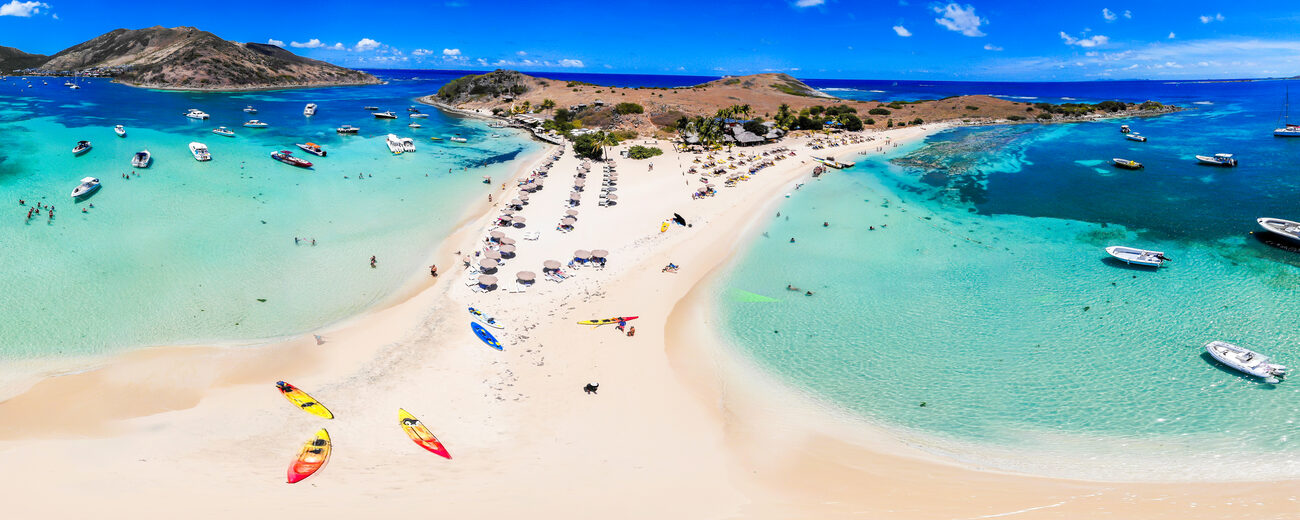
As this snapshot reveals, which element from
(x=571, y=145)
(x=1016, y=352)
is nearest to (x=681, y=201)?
(x=1016, y=352)

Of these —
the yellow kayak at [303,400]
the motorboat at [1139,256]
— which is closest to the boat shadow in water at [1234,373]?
the motorboat at [1139,256]

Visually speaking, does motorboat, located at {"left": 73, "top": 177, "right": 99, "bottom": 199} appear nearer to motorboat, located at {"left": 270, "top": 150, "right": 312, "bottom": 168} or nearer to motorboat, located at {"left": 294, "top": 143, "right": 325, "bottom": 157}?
motorboat, located at {"left": 270, "top": 150, "right": 312, "bottom": 168}

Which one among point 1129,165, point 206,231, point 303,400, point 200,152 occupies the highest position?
point 200,152

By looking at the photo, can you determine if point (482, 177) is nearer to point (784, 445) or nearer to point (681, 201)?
point (681, 201)

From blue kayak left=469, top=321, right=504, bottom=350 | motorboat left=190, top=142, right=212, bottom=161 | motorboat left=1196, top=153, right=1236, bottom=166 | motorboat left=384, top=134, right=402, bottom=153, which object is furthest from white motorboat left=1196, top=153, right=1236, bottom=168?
motorboat left=190, top=142, right=212, bottom=161

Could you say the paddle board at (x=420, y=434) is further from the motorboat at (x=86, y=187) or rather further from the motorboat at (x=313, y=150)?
the motorboat at (x=313, y=150)

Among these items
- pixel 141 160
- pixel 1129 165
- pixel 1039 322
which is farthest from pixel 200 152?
pixel 1129 165

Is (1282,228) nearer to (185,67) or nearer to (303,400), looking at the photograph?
(303,400)
